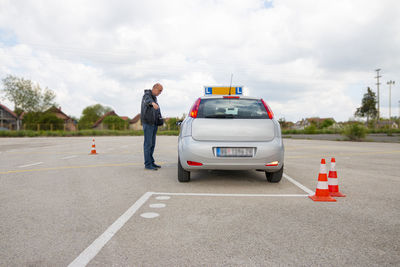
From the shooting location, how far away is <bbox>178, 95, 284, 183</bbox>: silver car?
5.11m

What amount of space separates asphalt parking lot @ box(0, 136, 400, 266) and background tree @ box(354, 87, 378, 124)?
82.5m

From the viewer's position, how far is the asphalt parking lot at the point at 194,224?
2.47 meters

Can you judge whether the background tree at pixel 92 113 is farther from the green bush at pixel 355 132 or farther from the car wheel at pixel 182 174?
the car wheel at pixel 182 174

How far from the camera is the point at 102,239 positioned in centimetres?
281

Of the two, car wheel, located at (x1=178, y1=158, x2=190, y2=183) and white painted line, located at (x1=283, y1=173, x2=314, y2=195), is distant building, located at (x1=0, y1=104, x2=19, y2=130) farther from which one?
white painted line, located at (x1=283, y1=173, x2=314, y2=195)

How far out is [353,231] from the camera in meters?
3.09

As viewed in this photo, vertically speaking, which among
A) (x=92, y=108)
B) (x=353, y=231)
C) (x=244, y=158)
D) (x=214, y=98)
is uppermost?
(x=92, y=108)

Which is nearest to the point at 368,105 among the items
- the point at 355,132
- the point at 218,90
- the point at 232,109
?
the point at 355,132

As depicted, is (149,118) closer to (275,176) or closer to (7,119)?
(275,176)

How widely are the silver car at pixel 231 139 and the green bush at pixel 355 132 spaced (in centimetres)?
2144

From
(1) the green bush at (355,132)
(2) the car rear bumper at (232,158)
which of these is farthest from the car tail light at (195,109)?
(1) the green bush at (355,132)

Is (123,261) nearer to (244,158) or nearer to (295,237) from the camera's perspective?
(295,237)

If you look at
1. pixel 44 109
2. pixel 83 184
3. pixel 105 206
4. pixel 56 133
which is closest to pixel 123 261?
pixel 105 206

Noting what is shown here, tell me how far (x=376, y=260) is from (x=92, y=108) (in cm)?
12944
